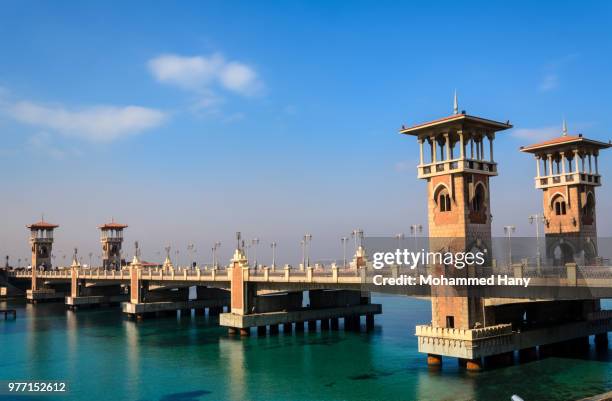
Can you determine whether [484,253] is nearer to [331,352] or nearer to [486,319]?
[486,319]

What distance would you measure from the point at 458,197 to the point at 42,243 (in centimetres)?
13763

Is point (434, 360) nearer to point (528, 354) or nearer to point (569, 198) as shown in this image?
point (528, 354)

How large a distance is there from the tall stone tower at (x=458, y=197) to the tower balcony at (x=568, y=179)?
14.8 meters

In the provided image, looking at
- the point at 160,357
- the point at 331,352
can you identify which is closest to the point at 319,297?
the point at 331,352

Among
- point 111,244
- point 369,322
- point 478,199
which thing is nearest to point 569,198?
point 478,199

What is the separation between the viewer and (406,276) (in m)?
56.0

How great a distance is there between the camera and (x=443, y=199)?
53.4m

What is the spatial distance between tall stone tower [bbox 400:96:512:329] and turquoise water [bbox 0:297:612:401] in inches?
205

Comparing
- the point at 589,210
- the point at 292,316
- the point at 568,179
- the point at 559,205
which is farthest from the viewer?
the point at 292,316

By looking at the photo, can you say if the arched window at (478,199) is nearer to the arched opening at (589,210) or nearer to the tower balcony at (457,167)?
the tower balcony at (457,167)

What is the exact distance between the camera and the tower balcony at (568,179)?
6438 cm

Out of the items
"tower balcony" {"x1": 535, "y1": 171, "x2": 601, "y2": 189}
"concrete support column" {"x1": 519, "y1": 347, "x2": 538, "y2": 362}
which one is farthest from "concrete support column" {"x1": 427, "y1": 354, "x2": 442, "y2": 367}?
"tower balcony" {"x1": 535, "y1": 171, "x2": 601, "y2": 189}

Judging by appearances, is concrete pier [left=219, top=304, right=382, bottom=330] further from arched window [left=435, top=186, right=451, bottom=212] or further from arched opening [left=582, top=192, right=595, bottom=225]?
arched opening [left=582, top=192, right=595, bottom=225]

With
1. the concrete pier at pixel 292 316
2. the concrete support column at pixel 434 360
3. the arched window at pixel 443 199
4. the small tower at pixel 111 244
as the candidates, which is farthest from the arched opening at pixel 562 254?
the small tower at pixel 111 244
